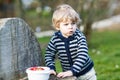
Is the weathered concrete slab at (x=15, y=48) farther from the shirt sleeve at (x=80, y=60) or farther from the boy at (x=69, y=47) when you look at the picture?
the shirt sleeve at (x=80, y=60)

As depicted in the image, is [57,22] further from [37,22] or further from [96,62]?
[37,22]

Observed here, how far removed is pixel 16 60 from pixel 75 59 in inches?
26.9

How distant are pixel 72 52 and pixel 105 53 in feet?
20.3

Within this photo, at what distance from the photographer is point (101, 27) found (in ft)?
58.7

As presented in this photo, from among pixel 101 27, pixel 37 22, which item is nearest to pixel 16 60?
pixel 37 22

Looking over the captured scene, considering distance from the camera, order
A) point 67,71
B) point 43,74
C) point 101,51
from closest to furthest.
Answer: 1. point 43,74
2. point 67,71
3. point 101,51

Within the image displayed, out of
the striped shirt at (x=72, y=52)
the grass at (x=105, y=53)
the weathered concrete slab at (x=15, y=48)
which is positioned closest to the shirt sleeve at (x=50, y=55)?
the striped shirt at (x=72, y=52)

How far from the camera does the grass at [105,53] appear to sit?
846cm

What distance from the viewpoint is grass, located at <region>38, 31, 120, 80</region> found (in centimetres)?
846

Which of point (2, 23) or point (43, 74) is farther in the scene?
point (2, 23)

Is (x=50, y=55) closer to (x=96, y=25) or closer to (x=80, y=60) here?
(x=80, y=60)

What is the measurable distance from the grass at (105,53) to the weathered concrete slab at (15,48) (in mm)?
736

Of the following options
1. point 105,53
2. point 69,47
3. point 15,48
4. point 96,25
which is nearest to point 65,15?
point 69,47

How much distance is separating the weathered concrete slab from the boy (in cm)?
25
